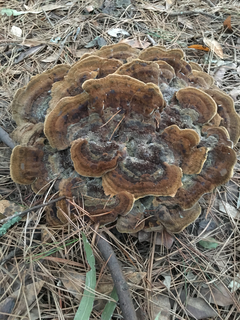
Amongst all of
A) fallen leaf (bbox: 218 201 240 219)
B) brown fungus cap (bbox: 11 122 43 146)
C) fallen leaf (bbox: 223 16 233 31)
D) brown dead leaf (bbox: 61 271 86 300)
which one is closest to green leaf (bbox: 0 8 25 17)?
brown fungus cap (bbox: 11 122 43 146)

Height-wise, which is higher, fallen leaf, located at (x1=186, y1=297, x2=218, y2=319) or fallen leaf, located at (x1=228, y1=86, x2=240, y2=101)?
fallen leaf, located at (x1=228, y1=86, x2=240, y2=101)

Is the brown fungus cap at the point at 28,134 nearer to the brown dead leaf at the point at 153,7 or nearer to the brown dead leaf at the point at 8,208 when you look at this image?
the brown dead leaf at the point at 8,208

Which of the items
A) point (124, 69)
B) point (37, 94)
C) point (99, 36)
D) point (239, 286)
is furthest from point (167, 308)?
point (99, 36)

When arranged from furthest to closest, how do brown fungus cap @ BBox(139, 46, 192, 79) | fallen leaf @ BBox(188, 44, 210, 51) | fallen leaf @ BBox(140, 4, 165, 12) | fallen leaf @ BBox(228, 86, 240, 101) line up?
fallen leaf @ BBox(140, 4, 165, 12)
fallen leaf @ BBox(188, 44, 210, 51)
fallen leaf @ BBox(228, 86, 240, 101)
brown fungus cap @ BBox(139, 46, 192, 79)

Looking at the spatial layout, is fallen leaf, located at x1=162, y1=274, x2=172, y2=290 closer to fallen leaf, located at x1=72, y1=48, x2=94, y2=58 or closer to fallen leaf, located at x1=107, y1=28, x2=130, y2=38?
fallen leaf, located at x1=72, y1=48, x2=94, y2=58

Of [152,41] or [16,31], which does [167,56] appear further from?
[16,31]

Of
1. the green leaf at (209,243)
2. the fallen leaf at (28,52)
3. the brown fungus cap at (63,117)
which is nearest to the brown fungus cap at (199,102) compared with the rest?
the brown fungus cap at (63,117)

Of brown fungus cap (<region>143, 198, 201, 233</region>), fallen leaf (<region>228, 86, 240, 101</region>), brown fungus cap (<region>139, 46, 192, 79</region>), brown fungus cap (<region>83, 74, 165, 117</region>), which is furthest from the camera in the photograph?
fallen leaf (<region>228, 86, 240, 101</region>)
